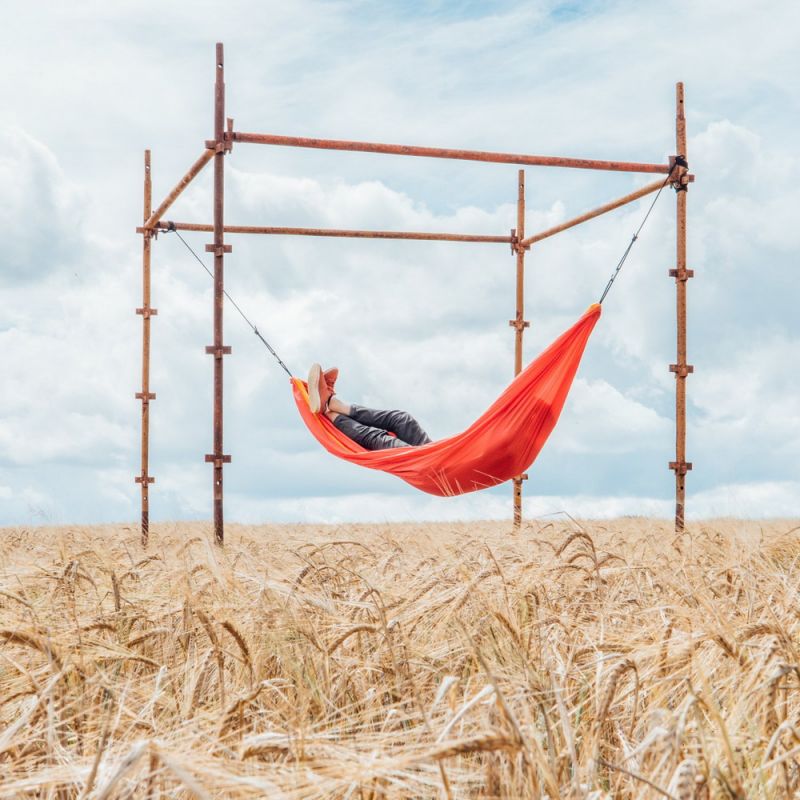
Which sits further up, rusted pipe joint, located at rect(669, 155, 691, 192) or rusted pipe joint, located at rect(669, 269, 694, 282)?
rusted pipe joint, located at rect(669, 155, 691, 192)

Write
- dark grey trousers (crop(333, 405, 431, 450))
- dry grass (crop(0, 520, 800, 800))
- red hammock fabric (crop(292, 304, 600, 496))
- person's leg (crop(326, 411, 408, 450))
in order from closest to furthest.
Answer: dry grass (crop(0, 520, 800, 800)) < red hammock fabric (crop(292, 304, 600, 496)) < person's leg (crop(326, 411, 408, 450)) < dark grey trousers (crop(333, 405, 431, 450))

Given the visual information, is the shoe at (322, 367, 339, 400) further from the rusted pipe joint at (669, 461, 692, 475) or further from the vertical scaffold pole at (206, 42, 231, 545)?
the rusted pipe joint at (669, 461, 692, 475)

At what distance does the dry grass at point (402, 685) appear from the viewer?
136cm

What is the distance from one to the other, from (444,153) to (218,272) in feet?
5.96

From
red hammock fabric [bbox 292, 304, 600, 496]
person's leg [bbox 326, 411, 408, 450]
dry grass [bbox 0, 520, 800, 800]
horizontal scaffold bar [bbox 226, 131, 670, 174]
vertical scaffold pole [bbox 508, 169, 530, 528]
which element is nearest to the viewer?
dry grass [bbox 0, 520, 800, 800]

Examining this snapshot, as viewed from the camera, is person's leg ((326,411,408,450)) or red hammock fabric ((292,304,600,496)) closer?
red hammock fabric ((292,304,600,496))

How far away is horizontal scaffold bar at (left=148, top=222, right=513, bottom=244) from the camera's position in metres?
7.61

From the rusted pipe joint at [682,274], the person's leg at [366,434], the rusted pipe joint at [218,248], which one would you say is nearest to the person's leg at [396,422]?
the person's leg at [366,434]

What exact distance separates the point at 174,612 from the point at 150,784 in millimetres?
1480

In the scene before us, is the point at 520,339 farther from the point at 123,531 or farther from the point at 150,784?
the point at 150,784

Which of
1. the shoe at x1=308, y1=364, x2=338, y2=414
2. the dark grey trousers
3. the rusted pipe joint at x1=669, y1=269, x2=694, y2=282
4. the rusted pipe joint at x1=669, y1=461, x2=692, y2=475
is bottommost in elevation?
the rusted pipe joint at x1=669, y1=461, x2=692, y2=475

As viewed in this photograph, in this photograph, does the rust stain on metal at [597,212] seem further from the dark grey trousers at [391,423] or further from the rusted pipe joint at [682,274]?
the dark grey trousers at [391,423]

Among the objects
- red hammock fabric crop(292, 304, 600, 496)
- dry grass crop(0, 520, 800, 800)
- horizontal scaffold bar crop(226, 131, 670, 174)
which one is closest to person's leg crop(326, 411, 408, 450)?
red hammock fabric crop(292, 304, 600, 496)

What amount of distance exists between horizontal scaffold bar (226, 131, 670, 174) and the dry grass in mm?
3565
